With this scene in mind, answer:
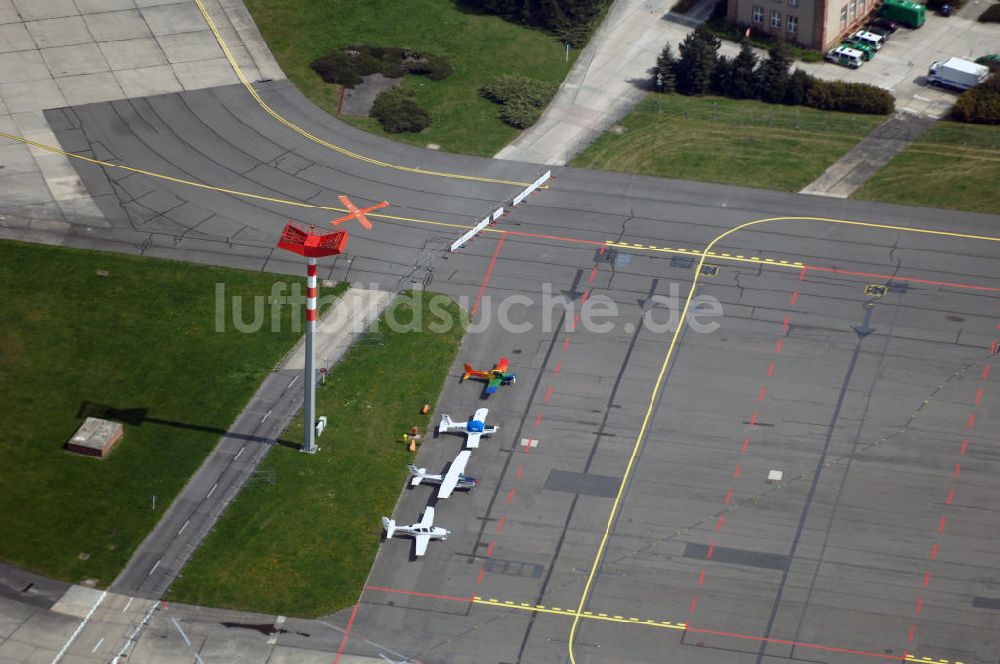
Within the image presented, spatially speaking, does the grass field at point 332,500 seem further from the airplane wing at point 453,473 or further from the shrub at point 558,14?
the shrub at point 558,14

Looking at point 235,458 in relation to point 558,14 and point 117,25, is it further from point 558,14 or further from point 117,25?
point 558,14

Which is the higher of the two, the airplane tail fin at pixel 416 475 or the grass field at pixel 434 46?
the grass field at pixel 434 46

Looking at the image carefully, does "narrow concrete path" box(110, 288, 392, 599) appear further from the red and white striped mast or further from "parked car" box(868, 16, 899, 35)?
"parked car" box(868, 16, 899, 35)

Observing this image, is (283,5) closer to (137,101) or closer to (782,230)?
(137,101)

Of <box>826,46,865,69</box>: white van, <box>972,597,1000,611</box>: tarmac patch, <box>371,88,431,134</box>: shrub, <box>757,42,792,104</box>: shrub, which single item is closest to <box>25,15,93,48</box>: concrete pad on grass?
<box>371,88,431,134</box>: shrub

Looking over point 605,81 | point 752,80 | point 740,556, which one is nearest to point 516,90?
point 605,81

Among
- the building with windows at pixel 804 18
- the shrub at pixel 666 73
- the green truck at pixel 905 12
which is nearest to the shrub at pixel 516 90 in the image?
the shrub at pixel 666 73
